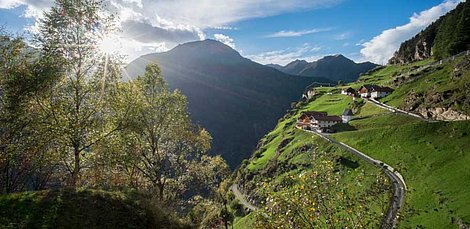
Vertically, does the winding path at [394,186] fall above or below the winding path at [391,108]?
below

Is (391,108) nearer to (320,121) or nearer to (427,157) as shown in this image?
(320,121)

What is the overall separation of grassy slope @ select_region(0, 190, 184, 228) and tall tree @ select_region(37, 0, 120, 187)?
15.4 ft

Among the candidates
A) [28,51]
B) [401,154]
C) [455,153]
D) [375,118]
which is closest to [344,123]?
[375,118]

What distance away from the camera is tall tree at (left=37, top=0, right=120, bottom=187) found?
915 inches

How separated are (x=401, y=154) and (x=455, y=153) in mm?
12010

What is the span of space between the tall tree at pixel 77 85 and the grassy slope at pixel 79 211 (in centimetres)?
469

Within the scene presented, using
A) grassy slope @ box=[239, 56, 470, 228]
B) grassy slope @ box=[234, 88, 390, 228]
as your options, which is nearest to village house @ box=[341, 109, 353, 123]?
grassy slope @ box=[239, 56, 470, 228]

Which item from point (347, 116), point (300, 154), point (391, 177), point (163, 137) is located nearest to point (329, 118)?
point (347, 116)

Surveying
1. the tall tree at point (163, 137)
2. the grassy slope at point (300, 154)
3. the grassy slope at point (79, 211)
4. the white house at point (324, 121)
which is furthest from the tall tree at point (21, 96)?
the white house at point (324, 121)

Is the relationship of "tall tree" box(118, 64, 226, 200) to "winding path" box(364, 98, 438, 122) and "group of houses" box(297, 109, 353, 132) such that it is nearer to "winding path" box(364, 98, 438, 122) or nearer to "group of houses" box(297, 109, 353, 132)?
"winding path" box(364, 98, 438, 122)

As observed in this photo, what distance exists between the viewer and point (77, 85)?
24.5 metres

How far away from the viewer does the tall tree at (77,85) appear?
76.3 ft

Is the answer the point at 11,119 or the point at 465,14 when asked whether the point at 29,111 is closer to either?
the point at 11,119

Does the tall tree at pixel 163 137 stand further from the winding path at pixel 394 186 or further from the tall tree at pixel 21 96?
the winding path at pixel 394 186
